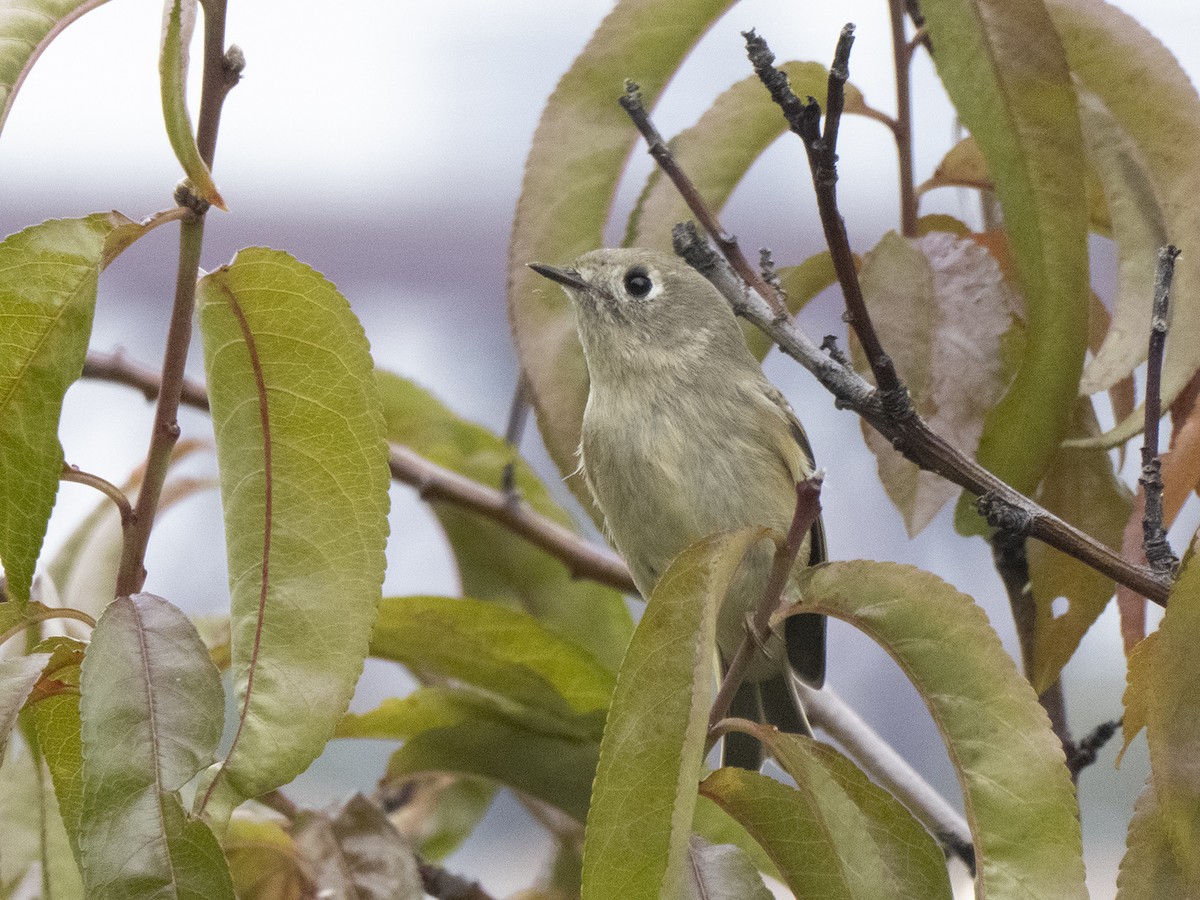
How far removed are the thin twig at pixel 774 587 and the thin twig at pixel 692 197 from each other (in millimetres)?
212

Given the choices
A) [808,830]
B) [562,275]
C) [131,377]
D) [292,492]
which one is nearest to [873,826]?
[808,830]

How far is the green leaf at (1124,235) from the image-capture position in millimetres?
987

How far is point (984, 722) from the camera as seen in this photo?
762mm

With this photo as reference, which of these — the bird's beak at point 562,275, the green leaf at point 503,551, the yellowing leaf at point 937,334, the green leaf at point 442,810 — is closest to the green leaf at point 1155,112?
the yellowing leaf at point 937,334

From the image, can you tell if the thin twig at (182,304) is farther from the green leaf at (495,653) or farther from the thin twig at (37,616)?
the green leaf at (495,653)

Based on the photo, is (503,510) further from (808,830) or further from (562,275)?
(808,830)

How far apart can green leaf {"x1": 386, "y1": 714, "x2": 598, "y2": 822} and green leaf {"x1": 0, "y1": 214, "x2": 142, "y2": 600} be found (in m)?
0.55

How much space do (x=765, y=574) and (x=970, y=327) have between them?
0.48 m

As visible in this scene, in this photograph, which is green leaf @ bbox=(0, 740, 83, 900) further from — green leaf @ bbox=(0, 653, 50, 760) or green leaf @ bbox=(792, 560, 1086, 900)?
green leaf @ bbox=(792, 560, 1086, 900)

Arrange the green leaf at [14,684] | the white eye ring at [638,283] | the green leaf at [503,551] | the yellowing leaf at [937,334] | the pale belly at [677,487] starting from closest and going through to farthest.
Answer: the green leaf at [14,684] → the yellowing leaf at [937,334] → the pale belly at [677,487] → the green leaf at [503,551] → the white eye ring at [638,283]

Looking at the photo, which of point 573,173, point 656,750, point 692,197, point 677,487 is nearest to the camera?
point 656,750

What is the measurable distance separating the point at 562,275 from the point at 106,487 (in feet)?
2.00

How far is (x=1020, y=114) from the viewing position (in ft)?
3.18

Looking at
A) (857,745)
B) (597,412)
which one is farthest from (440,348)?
(857,745)
